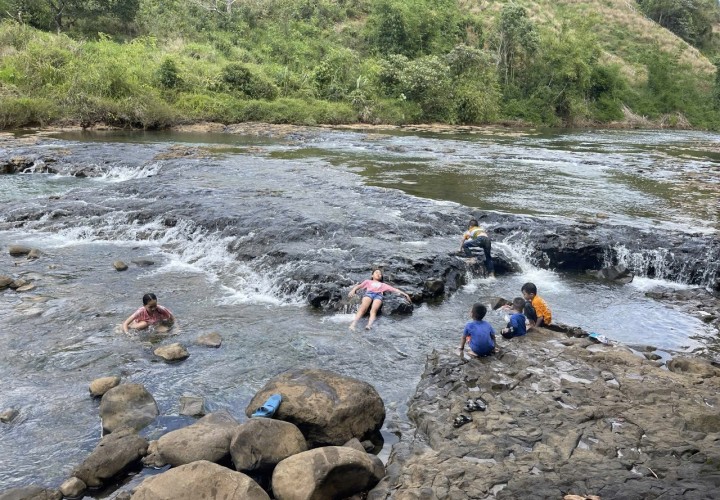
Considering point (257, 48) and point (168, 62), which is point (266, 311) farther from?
point (257, 48)

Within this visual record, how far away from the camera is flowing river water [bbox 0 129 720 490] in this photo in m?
7.83

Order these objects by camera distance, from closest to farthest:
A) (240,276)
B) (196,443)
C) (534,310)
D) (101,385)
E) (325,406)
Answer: (196,443) < (325,406) < (101,385) < (534,310) < (240,276)

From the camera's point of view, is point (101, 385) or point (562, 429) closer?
point (562, 429)

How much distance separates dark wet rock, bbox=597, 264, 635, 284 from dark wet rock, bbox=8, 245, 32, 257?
1433 centimetres

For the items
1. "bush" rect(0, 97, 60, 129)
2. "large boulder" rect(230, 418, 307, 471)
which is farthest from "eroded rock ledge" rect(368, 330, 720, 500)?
"bush" rect(0, 97, 60, 129)

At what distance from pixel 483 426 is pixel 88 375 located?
19.2 feet

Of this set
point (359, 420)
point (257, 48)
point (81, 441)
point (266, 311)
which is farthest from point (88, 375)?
point (257, 48)

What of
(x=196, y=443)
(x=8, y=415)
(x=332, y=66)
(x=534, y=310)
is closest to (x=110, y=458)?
(x=196, y=443)

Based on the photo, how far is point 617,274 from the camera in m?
13.1

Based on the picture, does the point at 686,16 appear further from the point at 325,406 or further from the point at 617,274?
the point at 325,406

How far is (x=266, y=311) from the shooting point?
1067cm

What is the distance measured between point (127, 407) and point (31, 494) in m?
1.62

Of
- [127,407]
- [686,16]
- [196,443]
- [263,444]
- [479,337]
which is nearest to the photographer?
[263,444]

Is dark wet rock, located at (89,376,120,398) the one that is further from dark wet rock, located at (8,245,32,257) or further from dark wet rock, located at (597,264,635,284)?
dark wet rock, located at (597,264,635,284)
